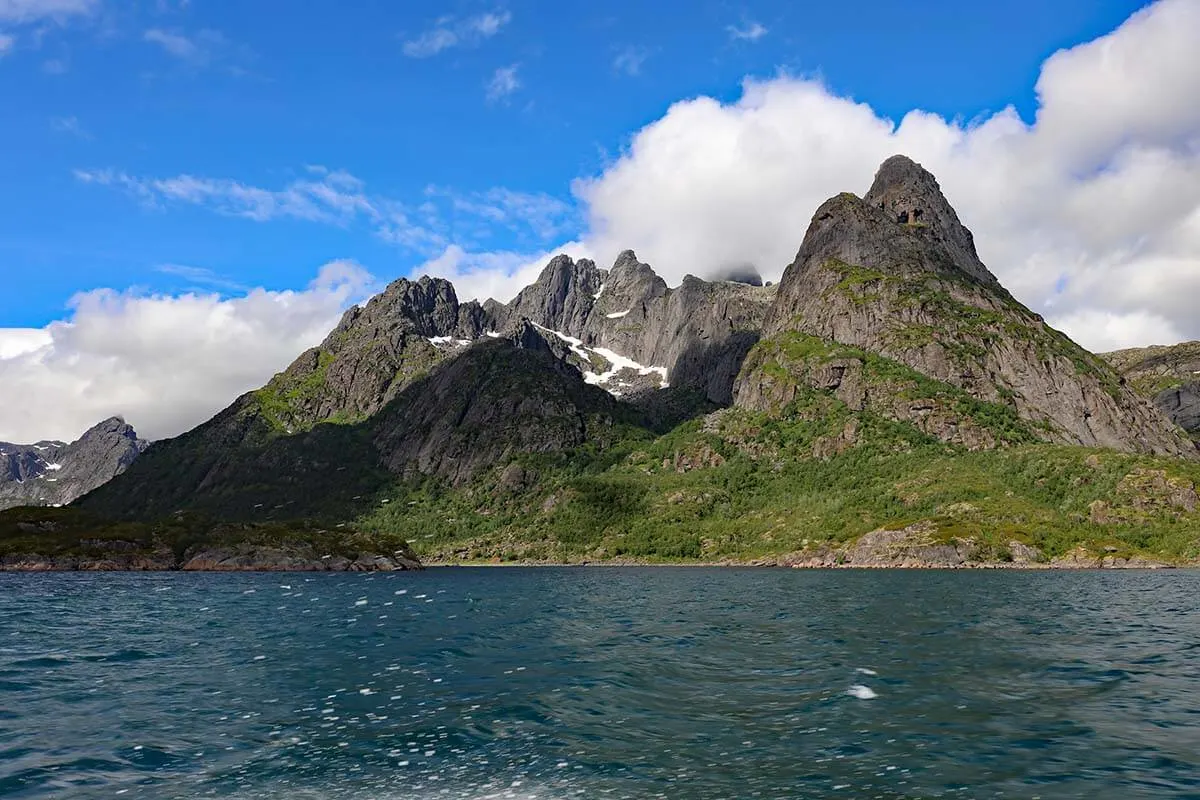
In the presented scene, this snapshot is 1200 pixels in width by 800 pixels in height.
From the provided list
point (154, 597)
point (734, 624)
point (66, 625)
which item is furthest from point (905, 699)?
point (154, 597)

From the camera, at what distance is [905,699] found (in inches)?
1399

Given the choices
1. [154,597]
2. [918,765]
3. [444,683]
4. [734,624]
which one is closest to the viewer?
[918,765]

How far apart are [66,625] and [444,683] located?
5113cm

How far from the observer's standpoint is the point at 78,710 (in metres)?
35.1

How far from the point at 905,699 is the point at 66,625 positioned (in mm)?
73865

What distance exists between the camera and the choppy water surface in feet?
79.7

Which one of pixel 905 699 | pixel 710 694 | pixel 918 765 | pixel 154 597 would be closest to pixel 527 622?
pixel 710 694

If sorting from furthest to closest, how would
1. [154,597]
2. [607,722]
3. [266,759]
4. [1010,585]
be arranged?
[1010,585], [154,597], [607,722], [266,759]

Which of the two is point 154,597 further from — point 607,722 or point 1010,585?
point 1010,585

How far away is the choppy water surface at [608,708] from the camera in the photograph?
2428cm

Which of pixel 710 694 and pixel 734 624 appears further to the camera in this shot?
pixel 734 624

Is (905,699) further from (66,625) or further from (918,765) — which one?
(66,625)

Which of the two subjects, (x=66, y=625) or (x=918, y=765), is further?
(x=66, y=625)

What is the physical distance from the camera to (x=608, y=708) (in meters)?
34.9
